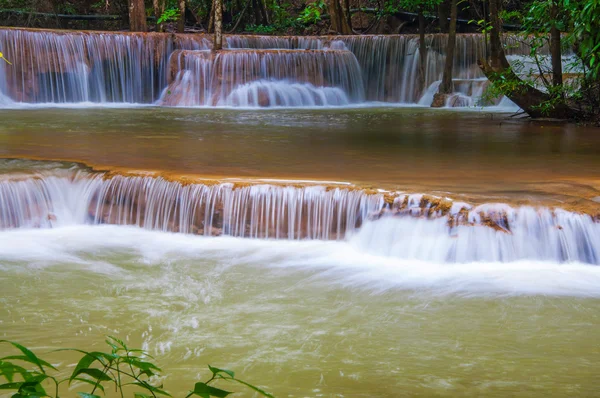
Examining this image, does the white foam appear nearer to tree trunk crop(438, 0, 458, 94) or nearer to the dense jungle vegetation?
the dense jungle vegetation

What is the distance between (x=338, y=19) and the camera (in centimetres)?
2231

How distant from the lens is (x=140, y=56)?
59.4ft

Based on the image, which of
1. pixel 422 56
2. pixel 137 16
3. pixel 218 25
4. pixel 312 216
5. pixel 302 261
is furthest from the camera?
pixel 137 16

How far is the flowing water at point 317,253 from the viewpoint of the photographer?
13.0 ft

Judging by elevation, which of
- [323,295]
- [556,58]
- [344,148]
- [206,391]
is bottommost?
[323,295]

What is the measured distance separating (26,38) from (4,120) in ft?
17.1

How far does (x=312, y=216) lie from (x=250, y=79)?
37.5 ft

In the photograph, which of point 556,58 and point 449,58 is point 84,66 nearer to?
point 449,58

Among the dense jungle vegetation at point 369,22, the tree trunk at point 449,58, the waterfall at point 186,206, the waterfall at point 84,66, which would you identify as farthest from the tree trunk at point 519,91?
the waterfall at point 84,66

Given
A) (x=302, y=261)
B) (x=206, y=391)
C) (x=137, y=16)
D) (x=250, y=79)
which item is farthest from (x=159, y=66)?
(x=206, y=391)

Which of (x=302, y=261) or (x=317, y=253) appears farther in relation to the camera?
(x=317, y=253)

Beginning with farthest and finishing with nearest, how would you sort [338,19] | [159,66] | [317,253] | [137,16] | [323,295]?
1. [338,19]
2. [137,16]
3. [159,66]
4. [317,253]
5. [323,295]

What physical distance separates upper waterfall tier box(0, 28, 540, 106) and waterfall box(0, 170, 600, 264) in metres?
10.3

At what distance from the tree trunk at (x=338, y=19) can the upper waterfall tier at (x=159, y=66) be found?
8.00 feet
